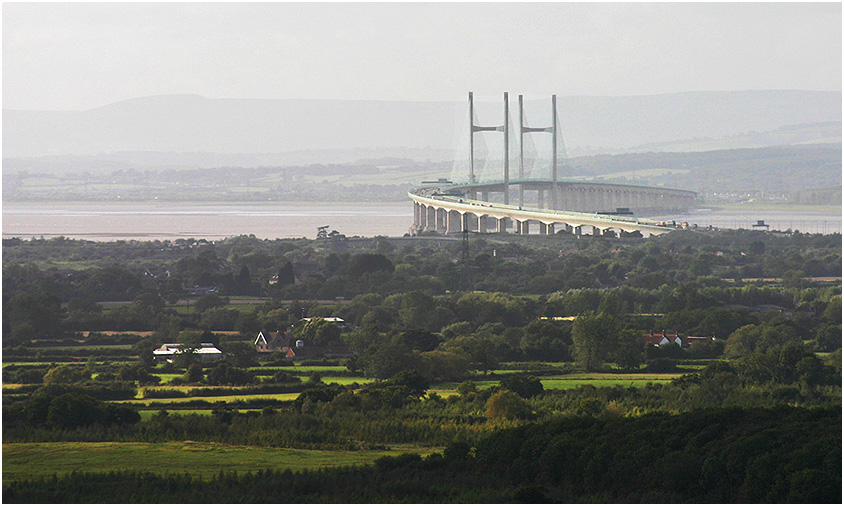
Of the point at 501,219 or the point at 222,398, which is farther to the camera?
the point at 501,219

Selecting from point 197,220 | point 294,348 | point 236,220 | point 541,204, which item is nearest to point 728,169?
point 541,204

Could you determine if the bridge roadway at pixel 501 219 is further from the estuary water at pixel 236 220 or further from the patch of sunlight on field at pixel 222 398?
the patch of sunlight on field at pixel 222 398

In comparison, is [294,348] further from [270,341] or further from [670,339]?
[670,339]

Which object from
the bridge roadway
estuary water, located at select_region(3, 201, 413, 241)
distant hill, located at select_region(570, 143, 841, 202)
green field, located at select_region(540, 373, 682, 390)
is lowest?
green field, located at select_region(540, 373, 682, 390)

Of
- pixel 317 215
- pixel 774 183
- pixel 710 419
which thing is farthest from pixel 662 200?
pixel 710 419

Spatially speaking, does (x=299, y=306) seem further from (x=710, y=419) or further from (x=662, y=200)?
(x=662, y=200)

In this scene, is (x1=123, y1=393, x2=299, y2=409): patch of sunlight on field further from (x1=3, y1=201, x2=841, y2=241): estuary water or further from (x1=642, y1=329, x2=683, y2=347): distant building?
(x1=3, y1=201, x2=841, y2=241): estuary water

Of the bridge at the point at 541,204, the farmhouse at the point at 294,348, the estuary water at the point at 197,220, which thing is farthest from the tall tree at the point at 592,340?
the estuary water at the point at 197,220

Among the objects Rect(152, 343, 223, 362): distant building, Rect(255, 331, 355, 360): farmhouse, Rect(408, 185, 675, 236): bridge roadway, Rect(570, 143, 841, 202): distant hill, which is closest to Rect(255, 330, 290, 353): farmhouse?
Rect(255, 331, 355, 360): farmhouse
